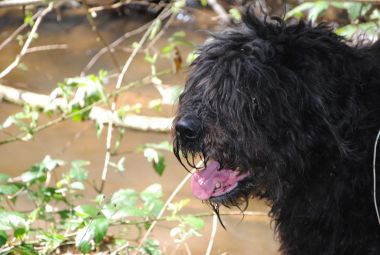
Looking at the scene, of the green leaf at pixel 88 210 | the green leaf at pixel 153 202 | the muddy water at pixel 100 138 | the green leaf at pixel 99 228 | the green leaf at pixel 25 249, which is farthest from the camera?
the muddy water at pixel 100 138

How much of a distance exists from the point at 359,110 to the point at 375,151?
17cm

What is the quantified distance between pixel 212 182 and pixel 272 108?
0.46 metres

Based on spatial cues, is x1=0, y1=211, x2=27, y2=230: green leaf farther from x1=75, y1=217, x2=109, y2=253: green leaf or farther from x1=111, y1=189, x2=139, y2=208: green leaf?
x1=111, y1=189, x2=139, y2=208: green leaf

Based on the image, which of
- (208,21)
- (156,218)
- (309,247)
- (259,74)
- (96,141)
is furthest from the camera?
(208,21)

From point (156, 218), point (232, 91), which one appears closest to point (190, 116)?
point (232, 91)

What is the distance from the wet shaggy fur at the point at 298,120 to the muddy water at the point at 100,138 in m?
1.43

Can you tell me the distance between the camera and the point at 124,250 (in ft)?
11.9

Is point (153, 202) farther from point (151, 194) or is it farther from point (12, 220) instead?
point (12, 220)

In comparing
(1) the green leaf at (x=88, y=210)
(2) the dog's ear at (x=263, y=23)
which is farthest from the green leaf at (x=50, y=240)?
(2) the dog's ear at (x=263, y=23)

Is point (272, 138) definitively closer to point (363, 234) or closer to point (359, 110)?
point (359, 110)

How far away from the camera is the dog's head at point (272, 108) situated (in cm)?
256

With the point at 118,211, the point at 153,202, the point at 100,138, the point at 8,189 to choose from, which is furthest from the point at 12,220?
the point at 100,138

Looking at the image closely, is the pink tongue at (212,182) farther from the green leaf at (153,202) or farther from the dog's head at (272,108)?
the green leaf at (153,202)

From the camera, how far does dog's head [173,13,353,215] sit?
8.41ft
